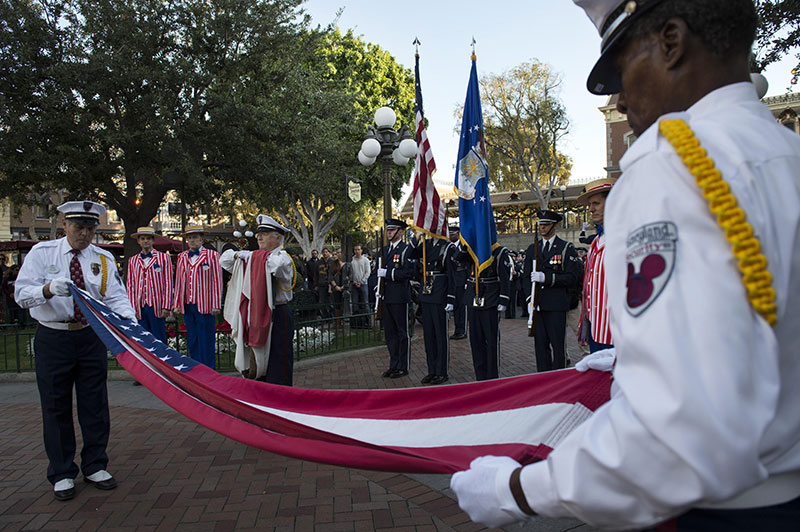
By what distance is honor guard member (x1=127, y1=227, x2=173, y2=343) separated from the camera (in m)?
8.45

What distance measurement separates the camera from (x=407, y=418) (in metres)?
2.32

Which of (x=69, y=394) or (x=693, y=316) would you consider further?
(x=69, y=394)

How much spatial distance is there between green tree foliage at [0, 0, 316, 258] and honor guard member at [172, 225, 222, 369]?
6.75 m

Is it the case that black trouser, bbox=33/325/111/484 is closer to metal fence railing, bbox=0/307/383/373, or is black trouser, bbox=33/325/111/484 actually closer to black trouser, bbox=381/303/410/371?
metal fence railing, bbox=0/307/383/373

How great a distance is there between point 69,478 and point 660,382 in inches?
191

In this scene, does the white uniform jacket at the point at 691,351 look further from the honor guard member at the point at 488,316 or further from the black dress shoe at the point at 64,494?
the honor guard member at the point at 488,316

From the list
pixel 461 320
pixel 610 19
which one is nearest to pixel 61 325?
pixel 610 19

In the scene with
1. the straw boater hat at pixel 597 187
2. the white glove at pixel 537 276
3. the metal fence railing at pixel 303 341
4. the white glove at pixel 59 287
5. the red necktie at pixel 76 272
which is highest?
the straw boater hat at pixel 597 187

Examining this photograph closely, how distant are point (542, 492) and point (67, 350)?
451 centimetres

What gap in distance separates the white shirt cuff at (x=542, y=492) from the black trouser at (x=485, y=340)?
630 centimetres

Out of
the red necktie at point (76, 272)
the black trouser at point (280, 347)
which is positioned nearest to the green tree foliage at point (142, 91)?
the black trouser at point (280, 347)

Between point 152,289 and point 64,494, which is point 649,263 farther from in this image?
point 152,289

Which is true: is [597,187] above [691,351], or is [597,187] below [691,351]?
above

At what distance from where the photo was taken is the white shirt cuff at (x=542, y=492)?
103 cm
